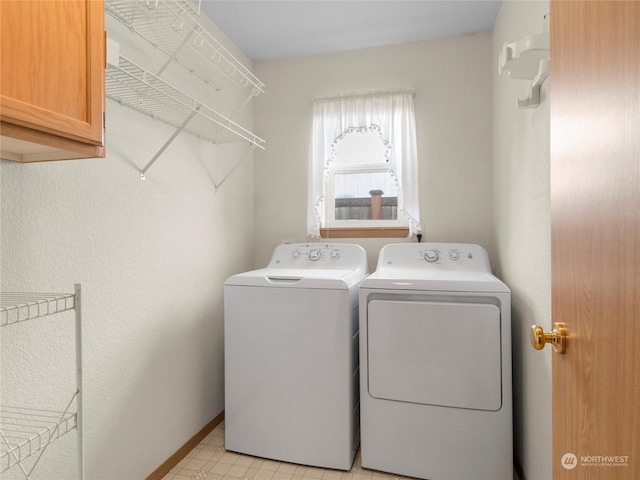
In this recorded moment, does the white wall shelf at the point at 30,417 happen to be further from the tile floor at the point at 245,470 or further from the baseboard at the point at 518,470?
the baseboard at the point at 518,470

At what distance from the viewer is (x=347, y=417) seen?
1921mm

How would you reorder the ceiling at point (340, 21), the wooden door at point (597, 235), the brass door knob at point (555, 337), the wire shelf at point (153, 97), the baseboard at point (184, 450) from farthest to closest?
1. the ceiling at point (340, 21)
2. the baseboard at point (184, 450)
3. the wire shelf at point (153, 97)
4. the brass door knob at point (555, 337)
5. the wooden door at point (597, 235)

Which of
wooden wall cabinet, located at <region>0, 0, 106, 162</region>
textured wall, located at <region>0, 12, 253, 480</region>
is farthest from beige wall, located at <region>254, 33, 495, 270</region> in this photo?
wooden wall cabinet, located at <region>0, 0, 106, 162</region>

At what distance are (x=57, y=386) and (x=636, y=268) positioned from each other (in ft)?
5.49

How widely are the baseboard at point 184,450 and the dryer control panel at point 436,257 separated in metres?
1.42

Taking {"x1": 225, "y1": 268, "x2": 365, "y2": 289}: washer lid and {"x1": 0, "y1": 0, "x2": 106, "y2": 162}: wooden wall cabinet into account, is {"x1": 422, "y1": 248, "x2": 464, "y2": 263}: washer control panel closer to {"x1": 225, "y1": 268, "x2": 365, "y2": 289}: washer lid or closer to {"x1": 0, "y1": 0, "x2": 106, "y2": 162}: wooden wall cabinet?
{"x1": 225, "y1": 268, "x2": 365, "y2": 289}: washer lid

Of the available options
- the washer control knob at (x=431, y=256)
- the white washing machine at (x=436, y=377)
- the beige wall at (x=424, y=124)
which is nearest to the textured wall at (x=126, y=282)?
the beige wall at (x=424, y=124)

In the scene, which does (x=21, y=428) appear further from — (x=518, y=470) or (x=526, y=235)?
(x=518, y=470)

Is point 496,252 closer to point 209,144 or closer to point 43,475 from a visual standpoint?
point 209,144

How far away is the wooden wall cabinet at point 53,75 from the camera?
30.6 inches

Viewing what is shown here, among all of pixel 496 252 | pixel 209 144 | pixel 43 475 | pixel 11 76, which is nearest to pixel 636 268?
pixel 11 76

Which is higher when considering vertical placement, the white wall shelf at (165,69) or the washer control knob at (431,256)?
the white wall shelf at (165,69)

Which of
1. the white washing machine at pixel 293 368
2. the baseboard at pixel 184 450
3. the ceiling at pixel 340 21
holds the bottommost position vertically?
the baseboard at pixel 184 450

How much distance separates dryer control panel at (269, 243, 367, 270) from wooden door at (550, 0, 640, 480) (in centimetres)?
167
